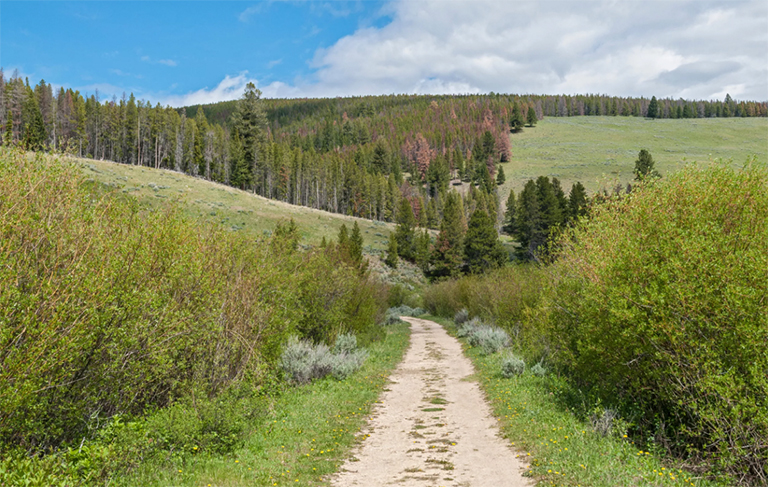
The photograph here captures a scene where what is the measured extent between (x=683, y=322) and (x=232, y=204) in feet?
197

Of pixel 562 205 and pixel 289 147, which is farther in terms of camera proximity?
pixel 289 147

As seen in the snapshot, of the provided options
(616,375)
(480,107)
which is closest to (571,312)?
(616,375)

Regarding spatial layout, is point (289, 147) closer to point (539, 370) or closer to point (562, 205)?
point (562, 205)

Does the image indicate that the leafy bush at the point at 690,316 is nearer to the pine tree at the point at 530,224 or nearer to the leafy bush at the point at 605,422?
the leafy bush at the point at 605,422

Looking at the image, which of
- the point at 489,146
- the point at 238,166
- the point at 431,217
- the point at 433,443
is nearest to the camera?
the point at 433,443

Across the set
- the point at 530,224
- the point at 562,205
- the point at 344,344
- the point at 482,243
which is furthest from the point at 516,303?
the point at 562,205

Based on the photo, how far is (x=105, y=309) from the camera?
17.3 ft

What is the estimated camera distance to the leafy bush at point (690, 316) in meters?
5.25

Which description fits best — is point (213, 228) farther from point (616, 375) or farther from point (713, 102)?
point (713, 102)

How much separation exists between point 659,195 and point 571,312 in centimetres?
284

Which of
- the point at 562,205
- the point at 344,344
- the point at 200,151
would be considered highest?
the point at 200,151

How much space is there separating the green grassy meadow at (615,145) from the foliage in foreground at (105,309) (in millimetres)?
85905

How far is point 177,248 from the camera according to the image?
6.85m

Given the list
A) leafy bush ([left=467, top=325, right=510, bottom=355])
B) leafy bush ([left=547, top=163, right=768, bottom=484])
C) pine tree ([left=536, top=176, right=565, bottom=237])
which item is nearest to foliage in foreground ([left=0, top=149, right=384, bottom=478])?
leafy bush ([left=547, top=163, right=768, bottom=484])
